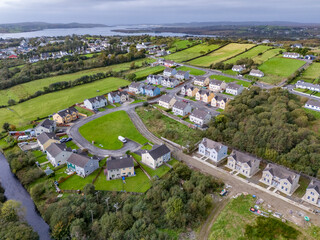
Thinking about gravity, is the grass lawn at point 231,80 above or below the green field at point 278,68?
below

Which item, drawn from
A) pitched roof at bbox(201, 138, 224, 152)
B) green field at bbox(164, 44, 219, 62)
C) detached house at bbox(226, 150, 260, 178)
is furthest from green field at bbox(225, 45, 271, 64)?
detached house at bbox(226, 150, 260, 178)

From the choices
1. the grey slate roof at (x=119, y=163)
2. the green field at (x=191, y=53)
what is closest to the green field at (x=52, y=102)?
the grey slate roof at (x=119, y=163)

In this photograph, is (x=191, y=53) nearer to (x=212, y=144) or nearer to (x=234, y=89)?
(x=234, y=89)

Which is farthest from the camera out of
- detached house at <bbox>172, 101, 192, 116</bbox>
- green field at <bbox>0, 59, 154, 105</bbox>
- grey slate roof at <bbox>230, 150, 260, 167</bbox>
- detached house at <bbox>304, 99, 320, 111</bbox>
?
green field at <bbox>0, 59, 154, 105</bbox>

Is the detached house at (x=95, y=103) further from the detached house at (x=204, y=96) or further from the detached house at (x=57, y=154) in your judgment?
the detached house at (x=204, y=96)

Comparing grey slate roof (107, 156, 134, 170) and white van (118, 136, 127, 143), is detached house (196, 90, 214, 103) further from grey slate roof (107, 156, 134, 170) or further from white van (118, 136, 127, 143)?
grey slate roof (107, 156, 134, 170)

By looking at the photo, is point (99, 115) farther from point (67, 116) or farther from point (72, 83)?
point (72, 83)
